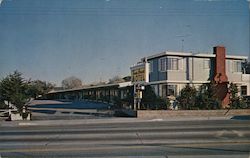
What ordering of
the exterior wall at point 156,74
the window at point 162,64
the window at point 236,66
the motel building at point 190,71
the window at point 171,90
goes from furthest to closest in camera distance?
1. the window at point 236,66
2. the exterior wall at point 156,74
3. the window at point 162,64
4. the motel building at point 190,71
5. the window at point 171,90

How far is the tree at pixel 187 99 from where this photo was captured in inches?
926

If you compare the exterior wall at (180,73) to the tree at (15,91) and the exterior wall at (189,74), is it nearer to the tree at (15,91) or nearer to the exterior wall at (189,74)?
the exterior wall at (189,74)

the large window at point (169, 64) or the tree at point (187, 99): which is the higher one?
the large window at point (169, 64)

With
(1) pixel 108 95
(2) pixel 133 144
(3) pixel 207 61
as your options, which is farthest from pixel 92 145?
(1) pixel 108 95

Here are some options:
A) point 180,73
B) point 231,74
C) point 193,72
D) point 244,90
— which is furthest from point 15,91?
point 244,90

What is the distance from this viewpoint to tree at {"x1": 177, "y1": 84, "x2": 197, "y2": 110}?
23.5 meters

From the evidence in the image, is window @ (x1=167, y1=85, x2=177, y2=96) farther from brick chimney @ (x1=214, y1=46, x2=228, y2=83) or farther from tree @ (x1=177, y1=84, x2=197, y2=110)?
brick chimney @ (x1=214, y1=46, x2=228, y2=83)

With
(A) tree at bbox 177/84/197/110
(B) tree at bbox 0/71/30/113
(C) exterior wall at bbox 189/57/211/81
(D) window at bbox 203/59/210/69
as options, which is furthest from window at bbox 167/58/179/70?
(B) tree at bbox 0/71/30/113

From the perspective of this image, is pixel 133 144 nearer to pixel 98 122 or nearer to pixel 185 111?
pixel 98 122

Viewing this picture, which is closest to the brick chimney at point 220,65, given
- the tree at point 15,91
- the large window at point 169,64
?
the large window at point 169,64

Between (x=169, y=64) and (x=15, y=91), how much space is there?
1166 centimetres

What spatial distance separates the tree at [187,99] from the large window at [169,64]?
9.18ft

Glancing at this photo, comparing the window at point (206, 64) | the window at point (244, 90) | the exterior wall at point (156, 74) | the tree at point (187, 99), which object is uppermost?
the window at point (206, 64)

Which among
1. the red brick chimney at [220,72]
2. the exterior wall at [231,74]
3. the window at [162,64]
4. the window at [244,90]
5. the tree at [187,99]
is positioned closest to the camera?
the tree at [187,99]
